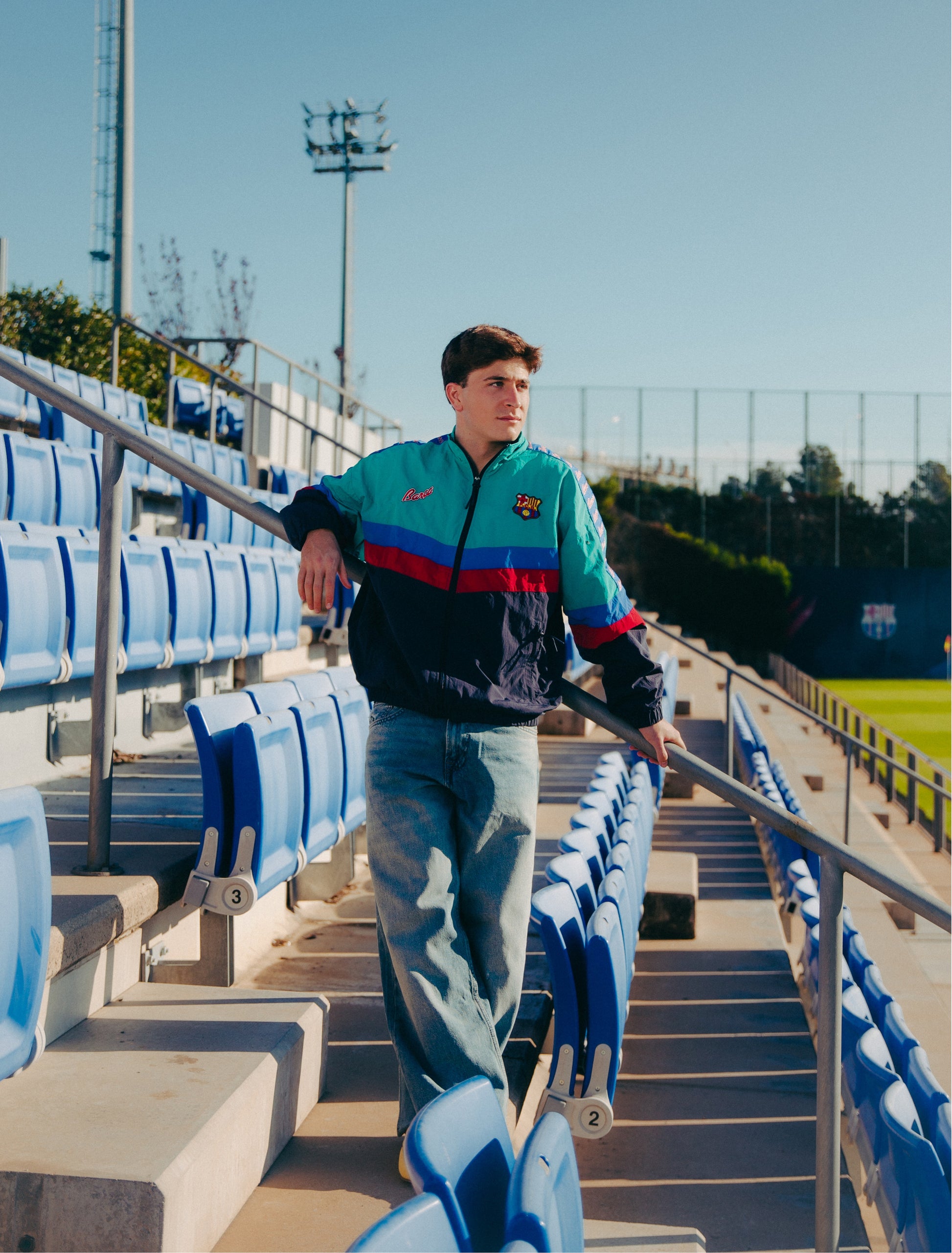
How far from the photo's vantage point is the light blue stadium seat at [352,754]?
2.80 metres

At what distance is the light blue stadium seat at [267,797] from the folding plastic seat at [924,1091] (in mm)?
1384

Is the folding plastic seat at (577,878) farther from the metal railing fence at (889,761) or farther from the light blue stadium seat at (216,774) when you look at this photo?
the metal railing fence at (889,761)

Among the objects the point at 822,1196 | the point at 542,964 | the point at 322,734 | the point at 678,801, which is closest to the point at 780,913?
the point at 678,801

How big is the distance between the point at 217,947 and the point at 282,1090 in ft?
1.85

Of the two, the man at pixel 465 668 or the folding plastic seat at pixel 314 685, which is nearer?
the man at pixel 465 668

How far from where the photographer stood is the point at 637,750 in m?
1.65

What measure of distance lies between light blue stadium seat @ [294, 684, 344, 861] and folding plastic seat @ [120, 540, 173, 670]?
2.84ft

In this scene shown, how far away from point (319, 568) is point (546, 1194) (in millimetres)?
933

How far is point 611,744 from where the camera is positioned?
6980 millimetres

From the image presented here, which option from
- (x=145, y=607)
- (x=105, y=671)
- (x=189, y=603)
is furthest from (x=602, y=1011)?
(x=189, y=603)

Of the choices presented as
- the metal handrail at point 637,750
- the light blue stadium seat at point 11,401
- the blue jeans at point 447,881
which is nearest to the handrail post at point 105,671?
the metal handrail at point 637,750

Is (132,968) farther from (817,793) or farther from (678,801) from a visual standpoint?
(817,793)

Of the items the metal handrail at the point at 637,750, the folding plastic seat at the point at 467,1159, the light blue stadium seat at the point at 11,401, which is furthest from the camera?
the light blue stadium seat at the point at 11,401

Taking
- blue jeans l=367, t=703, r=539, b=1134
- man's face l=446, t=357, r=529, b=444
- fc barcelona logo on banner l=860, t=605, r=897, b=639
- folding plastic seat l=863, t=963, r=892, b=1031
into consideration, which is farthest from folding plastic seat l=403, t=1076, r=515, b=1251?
fc barcelona logo on banner l=860, t=605, r=897, b=639
